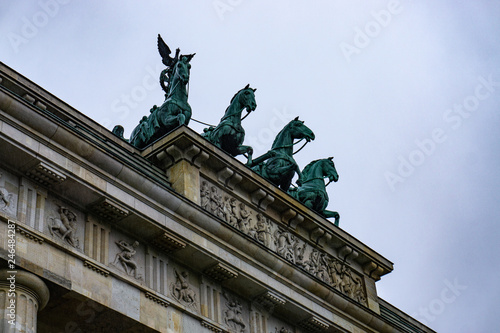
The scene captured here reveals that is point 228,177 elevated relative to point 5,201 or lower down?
elevated

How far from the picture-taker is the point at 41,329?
1875cm

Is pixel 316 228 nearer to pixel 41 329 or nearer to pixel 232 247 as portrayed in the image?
pixel 232 247

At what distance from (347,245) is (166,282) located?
6.32 meters

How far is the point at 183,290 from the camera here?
21000 mm

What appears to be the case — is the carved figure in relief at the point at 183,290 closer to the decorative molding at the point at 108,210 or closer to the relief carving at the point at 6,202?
the decorative molding at the point at 108,210

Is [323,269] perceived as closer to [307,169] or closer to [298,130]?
[307,169]

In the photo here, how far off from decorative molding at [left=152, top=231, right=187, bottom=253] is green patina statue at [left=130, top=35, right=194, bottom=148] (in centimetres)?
406

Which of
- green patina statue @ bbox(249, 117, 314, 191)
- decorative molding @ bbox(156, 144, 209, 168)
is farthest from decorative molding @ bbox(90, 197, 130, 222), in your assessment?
green patina statue @ bbox(249, 117, 314, 191)

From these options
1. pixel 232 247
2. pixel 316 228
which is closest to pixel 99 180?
pixel 232 247

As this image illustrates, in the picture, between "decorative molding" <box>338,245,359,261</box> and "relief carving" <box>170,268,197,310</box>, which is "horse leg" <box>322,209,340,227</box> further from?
"relief carving" <box>170,268,197,310</box>

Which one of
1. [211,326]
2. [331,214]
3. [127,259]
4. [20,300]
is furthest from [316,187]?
[20,300]

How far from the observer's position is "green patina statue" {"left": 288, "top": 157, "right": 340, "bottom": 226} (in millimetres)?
26922

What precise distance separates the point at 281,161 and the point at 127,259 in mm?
7015

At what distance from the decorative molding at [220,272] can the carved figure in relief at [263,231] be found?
6.20 feet
